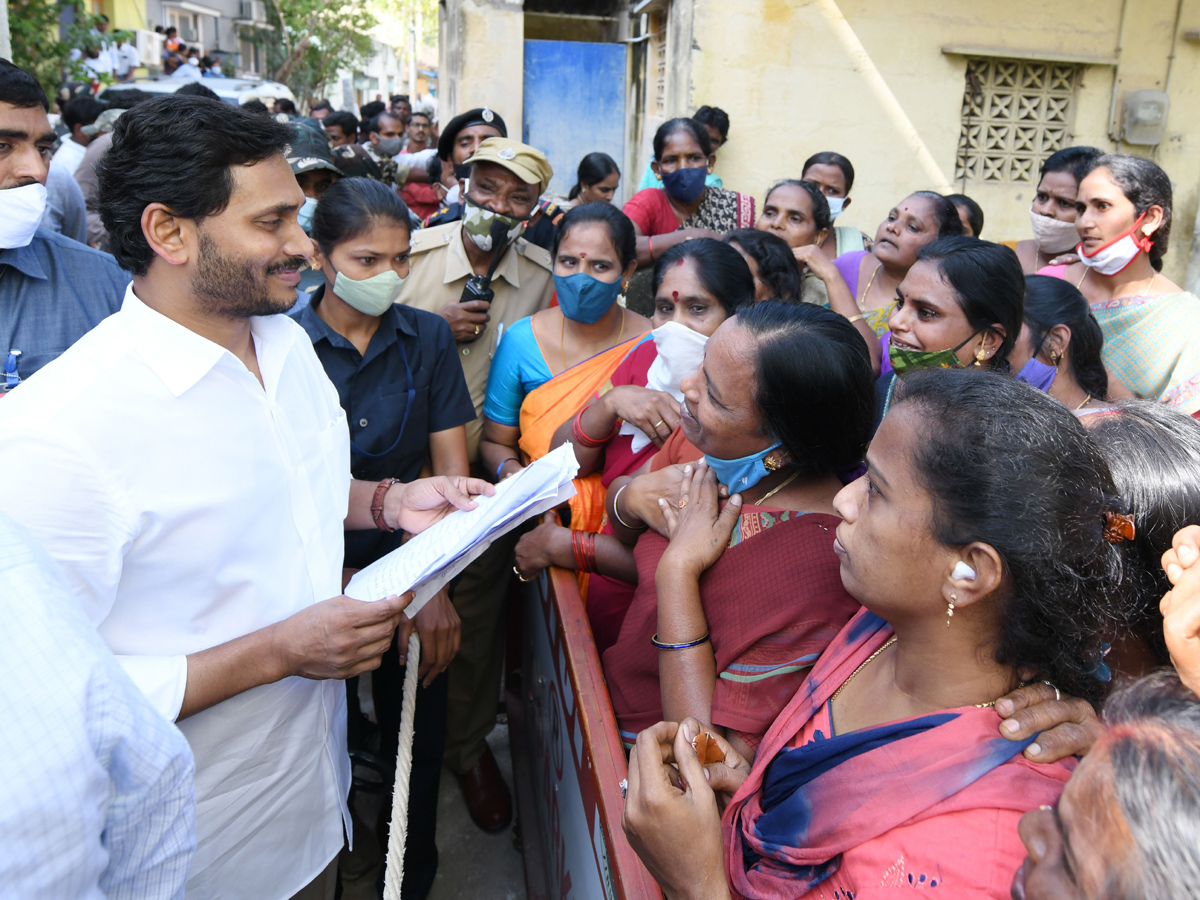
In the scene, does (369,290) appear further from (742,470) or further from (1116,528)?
(1116,528)

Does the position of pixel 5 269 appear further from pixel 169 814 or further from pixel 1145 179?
pixel 1145 179

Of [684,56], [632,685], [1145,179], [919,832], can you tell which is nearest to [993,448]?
[919,832]

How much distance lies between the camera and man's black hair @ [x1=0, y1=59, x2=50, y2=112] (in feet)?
7.68

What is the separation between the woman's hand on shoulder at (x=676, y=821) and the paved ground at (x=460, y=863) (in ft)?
5.29

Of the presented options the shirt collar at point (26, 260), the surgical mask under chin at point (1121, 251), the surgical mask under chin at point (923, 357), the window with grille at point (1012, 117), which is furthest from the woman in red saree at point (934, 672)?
the window with grille at point (1012, 117)

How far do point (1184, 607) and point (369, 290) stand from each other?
78.6 inches

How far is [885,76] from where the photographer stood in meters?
6.79

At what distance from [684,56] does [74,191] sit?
15.3 ft

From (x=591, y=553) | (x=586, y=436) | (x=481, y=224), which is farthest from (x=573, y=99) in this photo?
(x=591, y=553)

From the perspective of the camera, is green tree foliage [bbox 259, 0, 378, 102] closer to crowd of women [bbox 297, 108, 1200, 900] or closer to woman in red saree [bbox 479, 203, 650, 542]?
woman in red saree [bbox 479, 203, 650, 542]

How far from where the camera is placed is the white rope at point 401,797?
152 cm

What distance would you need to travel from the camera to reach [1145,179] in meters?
3.27

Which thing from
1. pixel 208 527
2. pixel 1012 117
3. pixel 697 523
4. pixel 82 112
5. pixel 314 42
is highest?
pixel 314 42

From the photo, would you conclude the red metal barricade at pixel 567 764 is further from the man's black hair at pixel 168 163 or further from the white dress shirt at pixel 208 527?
the man's black hair at pixel 168 163
